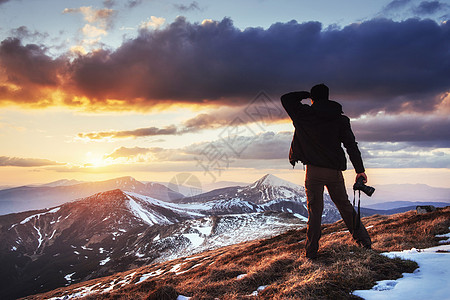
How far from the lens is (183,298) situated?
18.7ft

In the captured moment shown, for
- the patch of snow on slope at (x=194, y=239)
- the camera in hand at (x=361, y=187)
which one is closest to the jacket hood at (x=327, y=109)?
the camera in hand at (x=361, y=187)

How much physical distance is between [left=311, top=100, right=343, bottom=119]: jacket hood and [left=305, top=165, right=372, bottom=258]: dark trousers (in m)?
1.27

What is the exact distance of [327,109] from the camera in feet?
19.6

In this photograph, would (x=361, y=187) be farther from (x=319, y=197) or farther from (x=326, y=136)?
(x=326, y=136)

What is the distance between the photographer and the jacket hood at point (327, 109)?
5930 mm

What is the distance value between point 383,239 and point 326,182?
15.7 ft

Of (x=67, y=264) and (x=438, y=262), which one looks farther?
(x=67, y=264)

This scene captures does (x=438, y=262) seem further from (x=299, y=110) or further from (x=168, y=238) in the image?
(x=168, y=238)

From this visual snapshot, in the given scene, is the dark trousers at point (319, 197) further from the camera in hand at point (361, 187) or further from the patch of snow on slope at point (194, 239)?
the patch of snow on slope at point (194, 239)

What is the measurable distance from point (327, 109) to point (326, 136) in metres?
0.65

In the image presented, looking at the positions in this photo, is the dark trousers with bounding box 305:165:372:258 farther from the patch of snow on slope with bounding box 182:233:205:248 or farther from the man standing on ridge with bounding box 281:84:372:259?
the patch of snow on slope with bounding box 182:233:205:248

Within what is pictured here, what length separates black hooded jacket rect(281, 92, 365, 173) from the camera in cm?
591

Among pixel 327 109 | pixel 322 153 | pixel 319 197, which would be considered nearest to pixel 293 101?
A: pixel 327 109

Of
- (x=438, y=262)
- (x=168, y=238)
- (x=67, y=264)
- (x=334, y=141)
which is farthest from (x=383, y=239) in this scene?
(x=67, y=264)
